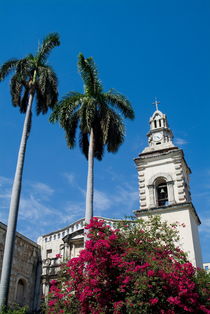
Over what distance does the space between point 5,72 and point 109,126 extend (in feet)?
24.4

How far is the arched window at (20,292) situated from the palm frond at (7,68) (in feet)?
48.6

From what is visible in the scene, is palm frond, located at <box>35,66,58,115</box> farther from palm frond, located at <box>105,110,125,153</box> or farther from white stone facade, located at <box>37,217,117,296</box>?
white stone facade, located at <box>37,217,117,296</box>

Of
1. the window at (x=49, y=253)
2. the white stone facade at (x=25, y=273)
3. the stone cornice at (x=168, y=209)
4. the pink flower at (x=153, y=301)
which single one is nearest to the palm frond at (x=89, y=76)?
the stone cornice at (x=168, y=209)

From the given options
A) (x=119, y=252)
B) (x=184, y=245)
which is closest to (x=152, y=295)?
(x=119, y=252)

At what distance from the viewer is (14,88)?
21766 millimetres

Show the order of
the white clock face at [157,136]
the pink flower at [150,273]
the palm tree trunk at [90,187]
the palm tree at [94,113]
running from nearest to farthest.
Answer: the pink flower at [150,273] < the palm tree trunk at [90,187] < the palm tree at [94,113] < the white clock face at [157,136]

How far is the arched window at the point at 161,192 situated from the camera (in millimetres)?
24422

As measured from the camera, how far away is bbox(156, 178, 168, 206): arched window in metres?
24.4

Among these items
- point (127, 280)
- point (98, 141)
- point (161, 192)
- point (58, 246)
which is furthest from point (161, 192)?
point (127, 280)

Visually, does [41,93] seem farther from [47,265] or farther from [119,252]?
[47,265]

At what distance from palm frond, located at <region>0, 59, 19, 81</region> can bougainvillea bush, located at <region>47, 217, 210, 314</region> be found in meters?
11.9

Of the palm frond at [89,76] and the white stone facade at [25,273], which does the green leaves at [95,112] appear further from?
the white stone facade at [25,273]

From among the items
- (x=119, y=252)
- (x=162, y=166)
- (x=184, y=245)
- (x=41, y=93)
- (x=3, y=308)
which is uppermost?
(x=41, y=93)

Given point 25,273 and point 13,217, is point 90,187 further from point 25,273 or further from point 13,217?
point 25,273
